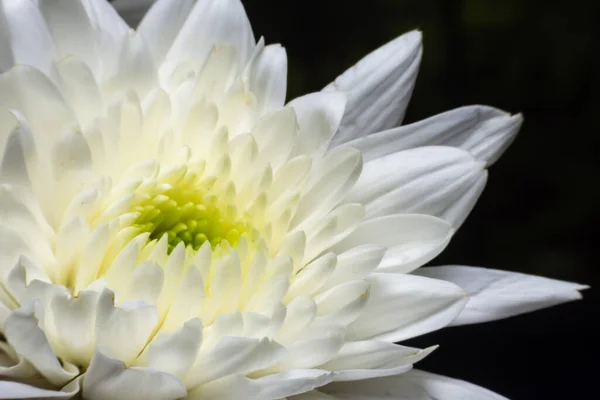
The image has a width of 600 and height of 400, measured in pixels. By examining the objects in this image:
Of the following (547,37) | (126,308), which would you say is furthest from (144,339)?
(547,37)

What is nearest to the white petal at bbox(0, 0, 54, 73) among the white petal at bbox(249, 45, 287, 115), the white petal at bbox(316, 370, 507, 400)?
the white petal at bbox(249, 45, 287, 115)

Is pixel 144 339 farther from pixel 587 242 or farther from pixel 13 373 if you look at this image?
pixel 587 242

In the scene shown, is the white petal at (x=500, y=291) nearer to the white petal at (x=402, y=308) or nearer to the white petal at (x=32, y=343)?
the white petal at (x=402, y=308)

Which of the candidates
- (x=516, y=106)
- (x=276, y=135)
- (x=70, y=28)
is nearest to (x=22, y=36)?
(x=70, y=28)

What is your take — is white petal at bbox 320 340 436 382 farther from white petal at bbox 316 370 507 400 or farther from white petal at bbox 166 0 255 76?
white petal at bbox 166 0 255 76

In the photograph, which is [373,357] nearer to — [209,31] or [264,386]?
[264,386]

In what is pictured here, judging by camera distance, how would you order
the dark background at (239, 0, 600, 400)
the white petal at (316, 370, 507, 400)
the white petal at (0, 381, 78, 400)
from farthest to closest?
the dark background at (239, 0, 600, 400) < the white petal at (316, 370, 507, 400) < the white petal at (0, 381, 78, 400)
